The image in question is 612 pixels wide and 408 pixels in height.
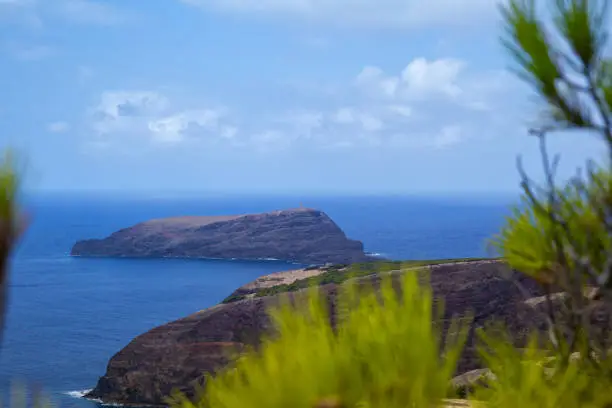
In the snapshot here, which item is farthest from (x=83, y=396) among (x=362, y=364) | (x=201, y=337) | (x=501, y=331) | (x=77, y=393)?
(x=362, y=364)

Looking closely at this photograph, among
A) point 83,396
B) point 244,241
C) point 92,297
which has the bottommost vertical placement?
point 83,396

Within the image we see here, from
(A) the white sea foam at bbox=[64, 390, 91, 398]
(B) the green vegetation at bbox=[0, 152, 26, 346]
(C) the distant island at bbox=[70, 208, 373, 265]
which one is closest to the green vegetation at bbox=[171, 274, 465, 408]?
(B) the green vegetation at bbox=[0, 152, 26, 346]

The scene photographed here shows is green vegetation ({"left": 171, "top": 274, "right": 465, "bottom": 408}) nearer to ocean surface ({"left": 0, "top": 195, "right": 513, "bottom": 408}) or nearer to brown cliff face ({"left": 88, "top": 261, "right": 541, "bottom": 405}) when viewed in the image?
ocean surface ({"left": 0, "top": 195, "right": 513, "bottom": 408})

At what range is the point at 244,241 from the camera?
75.2 meters

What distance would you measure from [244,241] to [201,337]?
48311mm

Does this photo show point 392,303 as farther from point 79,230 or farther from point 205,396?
point 79,230

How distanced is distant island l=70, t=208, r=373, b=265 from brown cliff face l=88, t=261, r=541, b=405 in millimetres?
44771

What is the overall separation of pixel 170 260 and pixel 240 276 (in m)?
14.1

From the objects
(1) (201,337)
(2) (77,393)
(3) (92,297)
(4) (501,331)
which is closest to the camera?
(4) (501,331)

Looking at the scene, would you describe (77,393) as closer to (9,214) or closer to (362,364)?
(9,214)

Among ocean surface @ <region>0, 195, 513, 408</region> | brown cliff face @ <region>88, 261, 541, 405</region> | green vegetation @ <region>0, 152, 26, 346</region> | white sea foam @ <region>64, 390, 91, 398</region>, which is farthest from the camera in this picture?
ocean surface @ <region>0, 195, 513, 408</region>

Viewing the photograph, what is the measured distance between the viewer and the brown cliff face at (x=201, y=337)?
Answer: 79.0 feet

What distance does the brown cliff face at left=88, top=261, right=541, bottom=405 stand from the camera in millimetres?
24078

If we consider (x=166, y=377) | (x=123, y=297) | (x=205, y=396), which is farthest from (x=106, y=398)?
(x=205, y=396)
